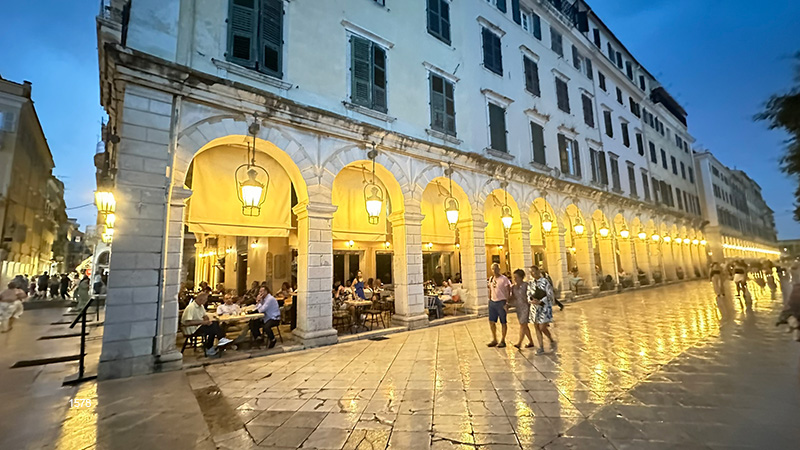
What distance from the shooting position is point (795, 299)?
3.36 meters

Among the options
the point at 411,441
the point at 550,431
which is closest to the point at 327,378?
the point at 411,441

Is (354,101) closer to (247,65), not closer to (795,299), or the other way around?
(247,65)

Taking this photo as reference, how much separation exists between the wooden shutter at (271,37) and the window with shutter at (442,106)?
4.88 metres

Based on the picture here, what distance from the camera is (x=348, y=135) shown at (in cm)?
859

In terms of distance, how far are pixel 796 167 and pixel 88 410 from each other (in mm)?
13892

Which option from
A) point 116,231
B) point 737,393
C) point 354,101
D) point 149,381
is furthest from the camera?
point 354,101

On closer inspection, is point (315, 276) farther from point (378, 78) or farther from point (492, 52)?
point (492, 52)

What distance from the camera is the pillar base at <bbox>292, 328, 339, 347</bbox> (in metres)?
7.39

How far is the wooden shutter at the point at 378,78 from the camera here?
9.50 m

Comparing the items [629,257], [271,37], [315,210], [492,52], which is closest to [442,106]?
[492,52]

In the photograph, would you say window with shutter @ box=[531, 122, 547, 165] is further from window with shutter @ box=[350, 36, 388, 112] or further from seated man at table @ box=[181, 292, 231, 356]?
seated man at table @ box=[181, 292, 231, 356]

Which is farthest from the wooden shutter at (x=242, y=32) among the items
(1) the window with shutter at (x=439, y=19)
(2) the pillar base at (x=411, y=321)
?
(2) the pillar base at (x=411, y=321)

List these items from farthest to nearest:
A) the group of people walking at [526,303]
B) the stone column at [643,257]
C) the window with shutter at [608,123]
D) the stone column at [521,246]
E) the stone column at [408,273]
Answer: the stone column at [643,257]
the window with shutter at [608,123]
the stone column at [521,246]
the stone column at [408,273]
the group of people walking at [526,303]

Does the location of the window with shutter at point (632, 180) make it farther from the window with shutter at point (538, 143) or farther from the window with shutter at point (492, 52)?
the window with shutter at point (492, 52)
